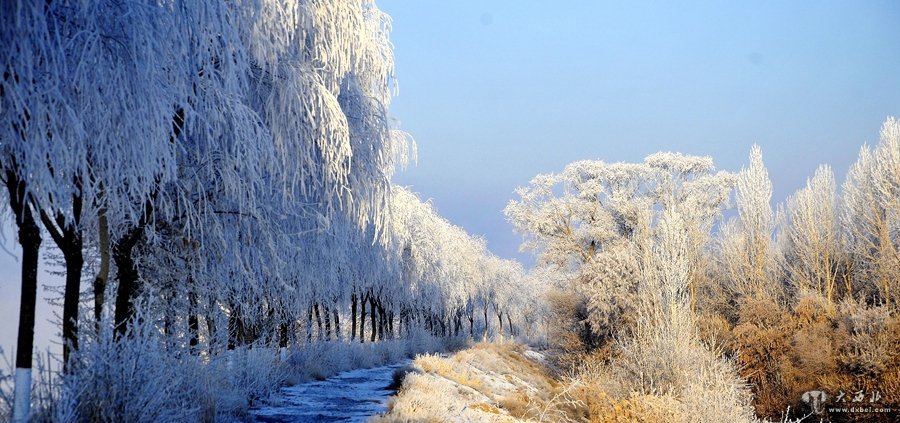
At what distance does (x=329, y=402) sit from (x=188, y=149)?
5.31 meters

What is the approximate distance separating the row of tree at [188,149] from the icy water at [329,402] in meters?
1.49

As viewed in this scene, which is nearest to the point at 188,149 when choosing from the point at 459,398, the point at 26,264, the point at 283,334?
the point at 26,264

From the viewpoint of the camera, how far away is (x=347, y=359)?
20.7 m

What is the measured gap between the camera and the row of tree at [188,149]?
542cm

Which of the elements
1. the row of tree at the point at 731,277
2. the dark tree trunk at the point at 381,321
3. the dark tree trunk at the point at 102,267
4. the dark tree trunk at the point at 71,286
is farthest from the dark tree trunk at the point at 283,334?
the dark tree trunk at the point at 381,321

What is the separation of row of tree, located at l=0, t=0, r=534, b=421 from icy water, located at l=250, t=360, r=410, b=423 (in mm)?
1488

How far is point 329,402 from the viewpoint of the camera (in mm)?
11953

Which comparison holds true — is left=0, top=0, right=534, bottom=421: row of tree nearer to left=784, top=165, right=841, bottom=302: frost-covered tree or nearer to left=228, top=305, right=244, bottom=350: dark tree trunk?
left=228, top=305, right=244, bottom=350: dark tree trunk

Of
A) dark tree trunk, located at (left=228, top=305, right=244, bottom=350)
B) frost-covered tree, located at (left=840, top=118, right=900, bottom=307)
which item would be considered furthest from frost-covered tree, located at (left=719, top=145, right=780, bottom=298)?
dark tree trunk, located at (left=228, top=305, right=244, bottom=350)

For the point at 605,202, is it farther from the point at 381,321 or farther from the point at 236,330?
the point at 236,330

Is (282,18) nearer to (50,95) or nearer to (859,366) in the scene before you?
(50,95)

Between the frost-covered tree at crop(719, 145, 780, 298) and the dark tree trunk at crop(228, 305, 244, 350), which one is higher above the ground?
the frost-covered tree at crop(719, 145, 780, 298)

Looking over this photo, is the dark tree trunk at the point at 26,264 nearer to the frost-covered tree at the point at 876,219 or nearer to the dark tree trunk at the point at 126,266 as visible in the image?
the dark tree trunk at the point at 126,266

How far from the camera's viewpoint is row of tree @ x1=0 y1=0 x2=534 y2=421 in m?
5.42
